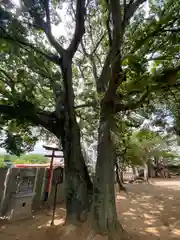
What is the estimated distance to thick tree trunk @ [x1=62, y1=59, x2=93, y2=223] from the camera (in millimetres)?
3629

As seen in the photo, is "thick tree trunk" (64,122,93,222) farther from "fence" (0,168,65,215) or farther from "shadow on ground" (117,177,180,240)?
"fence" (0,168,65,215)

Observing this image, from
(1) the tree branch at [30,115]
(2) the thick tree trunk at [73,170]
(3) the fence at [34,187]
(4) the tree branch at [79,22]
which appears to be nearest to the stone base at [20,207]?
(3) the fence at [34,187]

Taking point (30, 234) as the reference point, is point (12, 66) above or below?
above

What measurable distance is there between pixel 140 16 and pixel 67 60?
196 centimetres

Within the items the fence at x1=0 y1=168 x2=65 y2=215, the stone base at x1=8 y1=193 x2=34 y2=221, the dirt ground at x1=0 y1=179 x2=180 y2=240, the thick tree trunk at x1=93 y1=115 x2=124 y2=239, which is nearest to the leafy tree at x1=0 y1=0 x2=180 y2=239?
the thick tree trunk at x1=93 y1=115 x2=124 y2=239

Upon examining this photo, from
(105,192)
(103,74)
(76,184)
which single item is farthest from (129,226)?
(103,74)

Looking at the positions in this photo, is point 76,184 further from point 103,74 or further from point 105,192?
point 103,74

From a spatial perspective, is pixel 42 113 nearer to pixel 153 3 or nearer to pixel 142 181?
pixel 153 3

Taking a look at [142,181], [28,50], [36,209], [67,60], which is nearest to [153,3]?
[67,60]

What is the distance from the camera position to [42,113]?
406 centimetres

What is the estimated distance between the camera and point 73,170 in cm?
378

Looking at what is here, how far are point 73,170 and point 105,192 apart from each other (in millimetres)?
825

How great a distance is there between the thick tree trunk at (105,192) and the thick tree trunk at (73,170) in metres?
0.47

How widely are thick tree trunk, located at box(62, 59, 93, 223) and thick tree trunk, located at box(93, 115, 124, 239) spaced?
0.47 m
